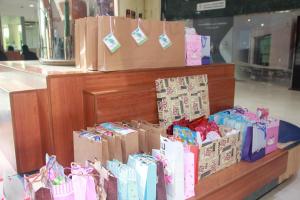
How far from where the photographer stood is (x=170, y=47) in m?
2.09

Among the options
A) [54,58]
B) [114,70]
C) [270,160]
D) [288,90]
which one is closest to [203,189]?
[270,160]

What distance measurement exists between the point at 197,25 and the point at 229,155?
753 cm

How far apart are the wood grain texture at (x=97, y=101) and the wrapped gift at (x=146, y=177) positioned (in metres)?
0.53

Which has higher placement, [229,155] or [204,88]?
[204,88]

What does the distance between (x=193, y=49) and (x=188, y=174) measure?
121 centimetres

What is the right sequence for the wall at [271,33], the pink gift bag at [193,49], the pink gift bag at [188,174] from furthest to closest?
the wall at [271,33] < the pink gift bag at [193,49] < the pink gift bag at [188,174]

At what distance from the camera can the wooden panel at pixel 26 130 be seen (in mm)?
1569

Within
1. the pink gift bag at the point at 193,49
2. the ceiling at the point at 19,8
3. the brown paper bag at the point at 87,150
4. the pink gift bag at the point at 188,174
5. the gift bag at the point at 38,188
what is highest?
the ceiling at the point at 19,8

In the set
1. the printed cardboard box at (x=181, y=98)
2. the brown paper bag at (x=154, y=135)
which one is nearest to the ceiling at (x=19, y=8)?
the printed cardboard box at (x=181, y=98)

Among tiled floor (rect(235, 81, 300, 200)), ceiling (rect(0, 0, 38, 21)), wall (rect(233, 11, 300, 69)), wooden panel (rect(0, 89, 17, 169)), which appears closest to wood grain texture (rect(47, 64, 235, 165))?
wooden panel (rect(0, 89, 17, 169))

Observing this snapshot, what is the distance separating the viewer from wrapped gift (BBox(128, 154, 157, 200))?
4.09 feet

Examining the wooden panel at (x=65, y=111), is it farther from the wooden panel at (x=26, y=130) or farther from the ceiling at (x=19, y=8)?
the ceiling at (x=19, y=8)

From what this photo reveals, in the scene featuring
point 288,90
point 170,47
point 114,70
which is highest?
point 170,47

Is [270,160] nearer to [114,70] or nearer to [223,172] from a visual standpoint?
[223,172]
